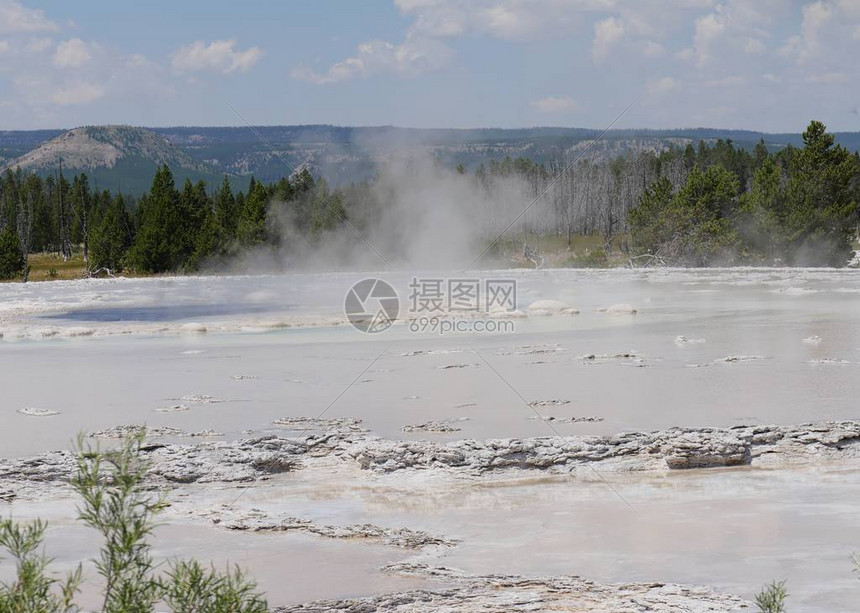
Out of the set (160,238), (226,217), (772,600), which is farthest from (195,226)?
(772,600)

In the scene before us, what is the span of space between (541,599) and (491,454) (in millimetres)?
2512

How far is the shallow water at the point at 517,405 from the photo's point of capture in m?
4.73

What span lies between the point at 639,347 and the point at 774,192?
91.3ft

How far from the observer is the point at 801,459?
646 cm

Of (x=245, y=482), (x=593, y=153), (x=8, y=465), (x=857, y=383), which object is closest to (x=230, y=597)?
(x=245, y=482)

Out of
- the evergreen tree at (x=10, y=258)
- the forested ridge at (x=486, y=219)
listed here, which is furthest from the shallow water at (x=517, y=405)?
the evergreen tree at (x=10, y=258)

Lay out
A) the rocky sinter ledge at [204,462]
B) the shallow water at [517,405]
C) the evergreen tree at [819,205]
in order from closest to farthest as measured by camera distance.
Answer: the shallow water at [517,405] < the rocky sinter ledge at [204,462] < the evergreen tree at [819,205]

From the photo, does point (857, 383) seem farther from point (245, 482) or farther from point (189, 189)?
point (189, 189)

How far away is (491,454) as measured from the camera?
6645 mm

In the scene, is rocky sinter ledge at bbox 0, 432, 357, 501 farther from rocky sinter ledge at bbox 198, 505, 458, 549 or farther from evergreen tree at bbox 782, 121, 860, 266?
evergreen tree at bbox 782, 121, 860, 266

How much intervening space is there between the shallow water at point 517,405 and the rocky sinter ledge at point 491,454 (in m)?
0.32

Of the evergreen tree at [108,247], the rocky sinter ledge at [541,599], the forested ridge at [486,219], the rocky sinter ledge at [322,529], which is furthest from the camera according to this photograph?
the evergreen tree at [108,247]

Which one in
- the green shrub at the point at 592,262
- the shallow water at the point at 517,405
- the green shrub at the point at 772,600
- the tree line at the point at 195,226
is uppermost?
the tree line at the point at 195,226

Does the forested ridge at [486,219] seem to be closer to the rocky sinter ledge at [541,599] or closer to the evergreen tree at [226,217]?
the evergreen tree at [226,217]
